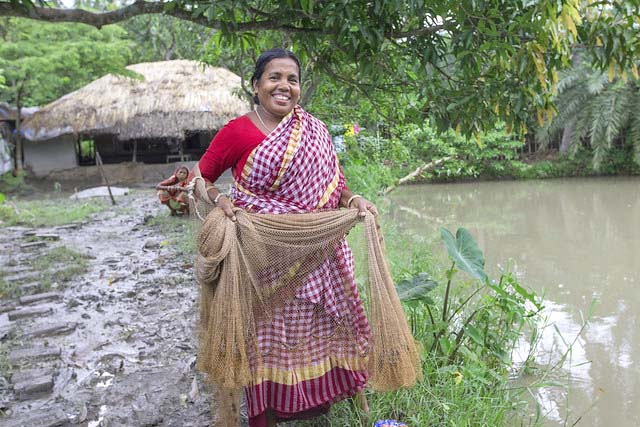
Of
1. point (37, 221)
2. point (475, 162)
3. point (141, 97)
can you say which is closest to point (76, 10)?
point (37, 221)

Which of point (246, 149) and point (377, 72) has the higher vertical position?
point (377, 72)

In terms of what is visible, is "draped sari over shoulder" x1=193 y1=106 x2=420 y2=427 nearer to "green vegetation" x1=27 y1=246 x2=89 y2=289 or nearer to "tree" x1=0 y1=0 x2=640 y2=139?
"tree" x1=0 y1=0 x2=640 y2=139

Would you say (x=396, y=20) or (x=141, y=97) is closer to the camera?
(x=396, y=20)

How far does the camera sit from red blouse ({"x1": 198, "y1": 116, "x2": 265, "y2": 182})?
2121 mm

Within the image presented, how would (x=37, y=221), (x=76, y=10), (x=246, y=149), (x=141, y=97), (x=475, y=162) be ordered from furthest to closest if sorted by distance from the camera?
(x=475, y=162) < (x=141, y=97) < (x=37, y=221) < (x=76, y=10) < (x=246, y=149)

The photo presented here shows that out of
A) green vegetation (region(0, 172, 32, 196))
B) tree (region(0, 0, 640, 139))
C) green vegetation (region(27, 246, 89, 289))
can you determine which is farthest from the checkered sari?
green vegetation (region(0, 172, 32, 196))

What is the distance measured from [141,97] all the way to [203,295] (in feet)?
48.2

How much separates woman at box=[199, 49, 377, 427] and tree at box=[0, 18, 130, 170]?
491 inches

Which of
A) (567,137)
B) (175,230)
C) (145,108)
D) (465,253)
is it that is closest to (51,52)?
(145,108)

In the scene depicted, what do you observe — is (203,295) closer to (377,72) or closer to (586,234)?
(377,72)

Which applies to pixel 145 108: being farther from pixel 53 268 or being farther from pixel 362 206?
pixel 362 206

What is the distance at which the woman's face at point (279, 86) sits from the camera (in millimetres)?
2143

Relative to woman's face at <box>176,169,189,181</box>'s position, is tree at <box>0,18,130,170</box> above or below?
above

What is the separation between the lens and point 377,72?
280cm
